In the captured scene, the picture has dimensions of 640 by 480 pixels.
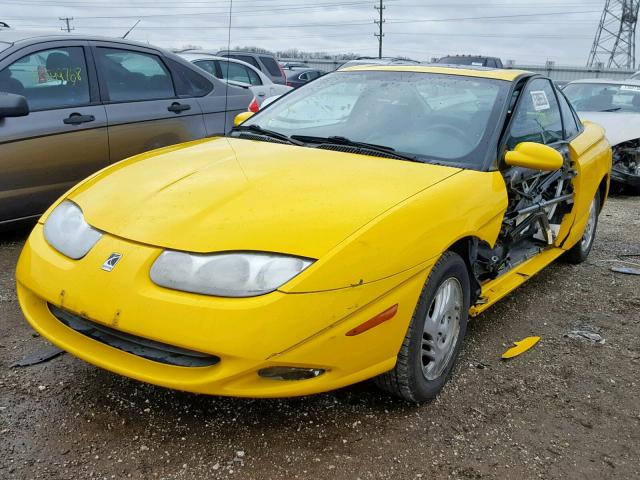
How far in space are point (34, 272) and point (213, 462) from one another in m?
1.01

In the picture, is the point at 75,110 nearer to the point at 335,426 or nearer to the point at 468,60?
the point at 335,426

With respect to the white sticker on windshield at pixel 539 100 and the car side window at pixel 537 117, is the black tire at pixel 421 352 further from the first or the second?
the white sticker on windshield at pixel 539 100

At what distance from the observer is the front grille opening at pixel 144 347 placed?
2.09m

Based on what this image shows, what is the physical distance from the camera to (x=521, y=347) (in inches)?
129

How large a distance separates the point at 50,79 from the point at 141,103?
0.68 m

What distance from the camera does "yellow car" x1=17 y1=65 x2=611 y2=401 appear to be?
204cm

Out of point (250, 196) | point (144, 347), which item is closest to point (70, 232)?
point (144, 347)

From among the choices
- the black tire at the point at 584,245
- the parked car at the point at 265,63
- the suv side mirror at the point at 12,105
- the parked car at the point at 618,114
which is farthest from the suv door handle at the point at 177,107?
the parked car at the point at 265,63

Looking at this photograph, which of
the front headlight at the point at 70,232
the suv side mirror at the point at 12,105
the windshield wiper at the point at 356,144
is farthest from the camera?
the suv side mirror at the point at 12,105

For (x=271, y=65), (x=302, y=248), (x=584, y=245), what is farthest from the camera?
(x=271, y=65)

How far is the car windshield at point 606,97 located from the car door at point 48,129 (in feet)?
22.1

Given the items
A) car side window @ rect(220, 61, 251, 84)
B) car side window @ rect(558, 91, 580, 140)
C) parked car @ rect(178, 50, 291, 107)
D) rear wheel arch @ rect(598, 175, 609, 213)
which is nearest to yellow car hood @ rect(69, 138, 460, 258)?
car side window @ rect(558, 91, 580, 140)

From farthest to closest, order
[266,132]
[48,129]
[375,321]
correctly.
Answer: [48,129], [266,132], [375,321]

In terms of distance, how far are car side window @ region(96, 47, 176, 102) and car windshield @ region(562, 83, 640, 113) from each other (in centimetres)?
604
